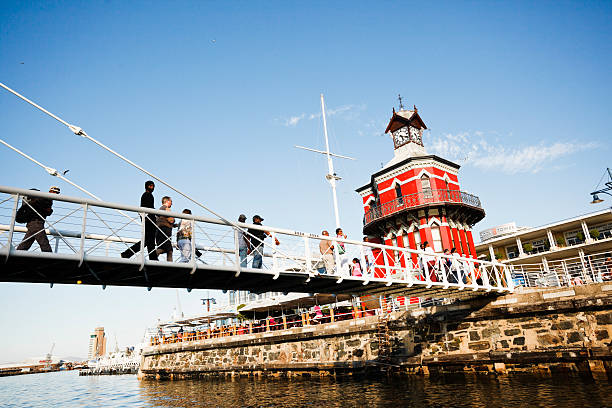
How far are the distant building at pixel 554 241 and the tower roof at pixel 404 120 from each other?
12795 mm

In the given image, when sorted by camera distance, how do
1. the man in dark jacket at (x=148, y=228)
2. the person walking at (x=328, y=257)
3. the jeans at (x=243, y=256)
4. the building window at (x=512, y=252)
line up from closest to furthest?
the man in dark jacket at (x=148, y=228) < the jeans at (x=243, y=256) < the person walking at (x=328, y=257) < the building window at (x=512, y=252)

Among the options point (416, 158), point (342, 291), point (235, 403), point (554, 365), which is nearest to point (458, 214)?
point (416, 158)

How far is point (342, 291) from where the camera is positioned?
13336 mm

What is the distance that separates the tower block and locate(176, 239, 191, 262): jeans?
1910cm

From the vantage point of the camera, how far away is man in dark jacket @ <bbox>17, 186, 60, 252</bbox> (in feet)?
25.3

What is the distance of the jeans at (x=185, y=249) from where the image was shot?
939 cm

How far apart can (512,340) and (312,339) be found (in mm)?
10431

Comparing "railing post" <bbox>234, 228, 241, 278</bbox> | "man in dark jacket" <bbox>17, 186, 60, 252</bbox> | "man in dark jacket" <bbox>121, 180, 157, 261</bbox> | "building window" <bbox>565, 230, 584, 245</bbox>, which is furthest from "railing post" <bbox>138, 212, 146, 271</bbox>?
"building window" <bbox>565, 230, 584, 245</bbox>

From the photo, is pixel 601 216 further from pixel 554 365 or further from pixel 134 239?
pixel 134 239

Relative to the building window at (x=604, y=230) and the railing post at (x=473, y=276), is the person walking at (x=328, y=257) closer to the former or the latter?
the railing post at (x=473, y=276)

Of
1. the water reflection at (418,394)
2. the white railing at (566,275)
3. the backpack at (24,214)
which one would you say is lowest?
the water reflection at (418,394)

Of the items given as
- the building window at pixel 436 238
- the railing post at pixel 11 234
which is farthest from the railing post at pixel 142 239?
the building window at pixel 436 238

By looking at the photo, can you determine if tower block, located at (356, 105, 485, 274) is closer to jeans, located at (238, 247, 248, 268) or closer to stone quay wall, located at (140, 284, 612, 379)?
stone quay wall, located at (140, 284, 612, 379)

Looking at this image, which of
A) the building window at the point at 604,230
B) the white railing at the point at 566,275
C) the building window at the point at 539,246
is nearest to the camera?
the white railing at the point at 566,275
